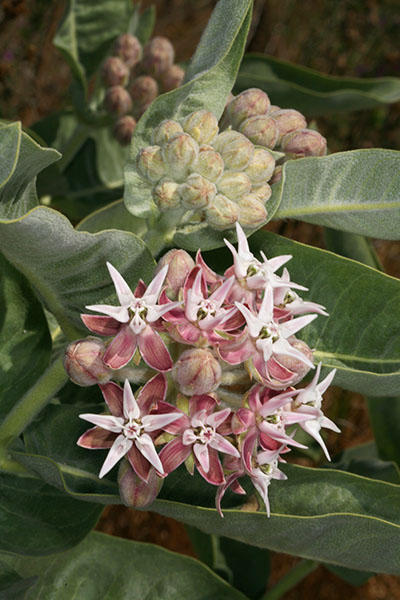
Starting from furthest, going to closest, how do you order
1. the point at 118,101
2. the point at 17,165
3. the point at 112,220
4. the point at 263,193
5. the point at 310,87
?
the point at 310,87
the point at 118,101
the point at 112,220
the point at 263,193
the point at 17,165

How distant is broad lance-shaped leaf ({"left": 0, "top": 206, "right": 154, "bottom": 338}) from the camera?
717mm

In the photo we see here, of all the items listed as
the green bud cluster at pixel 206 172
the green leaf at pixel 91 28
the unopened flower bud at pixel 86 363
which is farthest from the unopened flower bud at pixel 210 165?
the green leaf at pixel 91 28

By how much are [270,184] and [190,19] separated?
8.01 feet

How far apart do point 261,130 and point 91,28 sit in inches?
34.9

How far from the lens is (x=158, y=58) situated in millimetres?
1409

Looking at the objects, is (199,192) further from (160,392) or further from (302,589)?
(302,589)

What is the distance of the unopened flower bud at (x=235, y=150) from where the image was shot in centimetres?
82

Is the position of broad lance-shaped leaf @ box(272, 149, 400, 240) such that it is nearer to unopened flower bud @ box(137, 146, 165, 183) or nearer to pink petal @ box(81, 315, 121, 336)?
unopened flower bud @ box(137, 146, 165, 183)

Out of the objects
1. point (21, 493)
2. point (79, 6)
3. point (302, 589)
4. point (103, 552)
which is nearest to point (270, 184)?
point (21, 493)

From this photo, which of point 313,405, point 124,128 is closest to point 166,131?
point 313,405

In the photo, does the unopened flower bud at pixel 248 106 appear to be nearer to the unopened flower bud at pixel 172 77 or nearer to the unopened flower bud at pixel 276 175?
the unopened flower bud at pixel 276 175

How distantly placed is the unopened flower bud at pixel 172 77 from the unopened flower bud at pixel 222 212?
26.0 inches

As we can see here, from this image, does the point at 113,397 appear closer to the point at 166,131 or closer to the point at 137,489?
the point at 137,489

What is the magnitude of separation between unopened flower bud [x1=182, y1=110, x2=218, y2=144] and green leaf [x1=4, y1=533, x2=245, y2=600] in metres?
0.65
